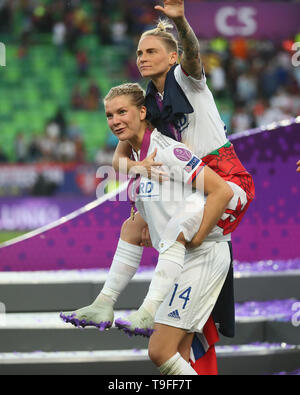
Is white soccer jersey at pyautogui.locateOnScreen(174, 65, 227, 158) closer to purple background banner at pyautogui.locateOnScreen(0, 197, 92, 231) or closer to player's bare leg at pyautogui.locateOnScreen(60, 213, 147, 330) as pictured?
player's bare leg at pyautogui.locateOnScreen(60, 213, 147, 330)

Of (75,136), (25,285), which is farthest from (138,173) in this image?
(75,136)

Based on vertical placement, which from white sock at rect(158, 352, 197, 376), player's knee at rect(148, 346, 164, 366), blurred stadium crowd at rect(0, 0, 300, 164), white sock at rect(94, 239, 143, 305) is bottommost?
white sock at rect(158, 352, 197, 376)

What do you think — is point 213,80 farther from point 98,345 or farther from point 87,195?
point 98,345

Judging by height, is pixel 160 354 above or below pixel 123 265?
below

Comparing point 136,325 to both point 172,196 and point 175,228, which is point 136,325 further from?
point 172,196

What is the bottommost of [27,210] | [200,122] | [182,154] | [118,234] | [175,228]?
[27,210]

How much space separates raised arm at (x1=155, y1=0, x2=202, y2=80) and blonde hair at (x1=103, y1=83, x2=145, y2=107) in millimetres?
273

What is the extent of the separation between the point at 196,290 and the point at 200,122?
2.38 ft

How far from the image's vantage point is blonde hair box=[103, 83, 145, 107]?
3340mm

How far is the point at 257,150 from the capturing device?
5.25m

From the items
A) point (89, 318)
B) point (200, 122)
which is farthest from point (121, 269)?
point (200, 122)

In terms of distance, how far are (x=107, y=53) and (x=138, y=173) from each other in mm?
12641

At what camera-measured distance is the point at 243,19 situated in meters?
14.1

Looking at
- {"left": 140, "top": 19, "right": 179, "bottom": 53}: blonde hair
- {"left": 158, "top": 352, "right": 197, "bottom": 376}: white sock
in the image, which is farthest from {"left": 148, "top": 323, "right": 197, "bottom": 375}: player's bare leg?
{"left": 140, "top": 19, "right": 179, "bottom": 53}: blonde hair
